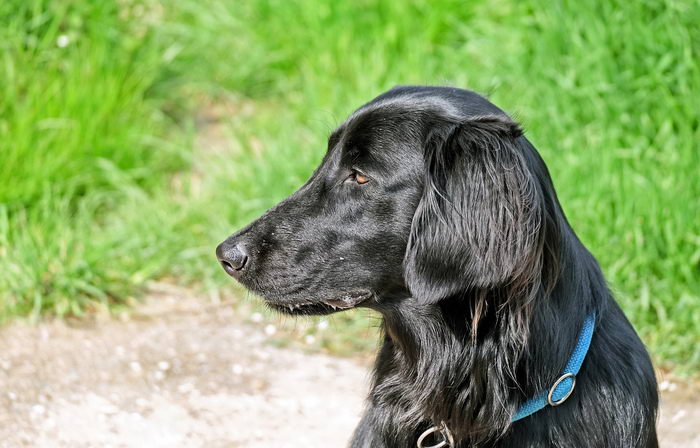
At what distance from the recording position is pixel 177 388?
4270 millimetres

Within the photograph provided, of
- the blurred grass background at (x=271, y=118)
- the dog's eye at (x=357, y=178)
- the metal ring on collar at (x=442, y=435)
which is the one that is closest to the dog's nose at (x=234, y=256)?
the dog's eye at (x=357, y=178)

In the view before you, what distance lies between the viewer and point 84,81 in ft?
18.7

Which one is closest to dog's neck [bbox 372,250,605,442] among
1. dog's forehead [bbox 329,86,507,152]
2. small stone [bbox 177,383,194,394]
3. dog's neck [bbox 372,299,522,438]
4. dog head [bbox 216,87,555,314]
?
dog's neck [bbox 372,299,522,438]

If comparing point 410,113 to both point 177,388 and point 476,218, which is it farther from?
point 177,388

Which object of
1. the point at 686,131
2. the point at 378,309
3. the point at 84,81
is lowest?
the point at 84,81

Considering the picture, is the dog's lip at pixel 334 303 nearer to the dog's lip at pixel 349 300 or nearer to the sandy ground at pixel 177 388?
the dog's lip at pixel 349 300

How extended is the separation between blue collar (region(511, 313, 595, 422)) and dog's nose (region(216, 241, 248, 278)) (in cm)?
91

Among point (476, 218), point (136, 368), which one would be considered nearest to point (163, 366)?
point (136, 368)

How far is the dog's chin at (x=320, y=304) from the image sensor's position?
2828 millimetres

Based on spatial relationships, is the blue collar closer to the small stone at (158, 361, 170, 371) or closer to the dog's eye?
the dog's eye

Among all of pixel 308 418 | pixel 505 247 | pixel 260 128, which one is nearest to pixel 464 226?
pixel 505 247

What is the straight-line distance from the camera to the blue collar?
2.64 m

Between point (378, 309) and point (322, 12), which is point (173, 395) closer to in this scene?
point (378, 309)

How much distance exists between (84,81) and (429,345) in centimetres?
365
